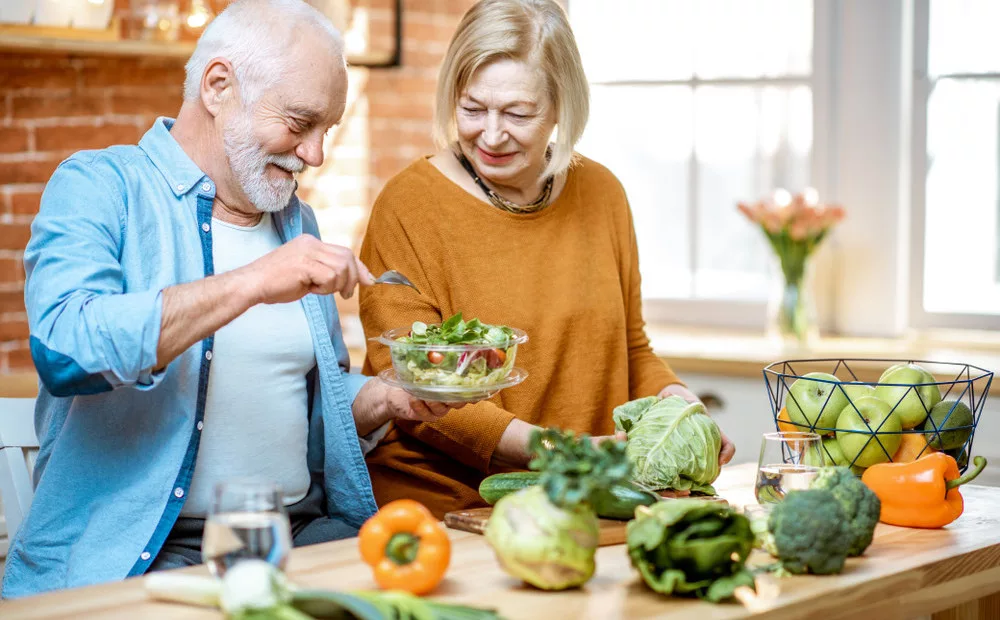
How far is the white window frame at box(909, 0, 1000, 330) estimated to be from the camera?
353 centimetres

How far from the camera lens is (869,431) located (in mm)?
1844

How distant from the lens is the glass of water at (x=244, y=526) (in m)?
1.29

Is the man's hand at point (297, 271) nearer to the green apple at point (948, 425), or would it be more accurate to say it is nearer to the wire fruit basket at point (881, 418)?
the wire fruit basket at point (881, 418)

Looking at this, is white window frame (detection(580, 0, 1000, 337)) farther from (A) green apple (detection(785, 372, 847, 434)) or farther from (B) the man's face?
(B) the man's face

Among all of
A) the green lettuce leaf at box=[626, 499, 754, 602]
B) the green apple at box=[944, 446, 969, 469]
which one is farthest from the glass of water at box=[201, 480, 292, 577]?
the green apple at box=[944, 446, 969, 469]

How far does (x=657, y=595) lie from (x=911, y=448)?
0.62m

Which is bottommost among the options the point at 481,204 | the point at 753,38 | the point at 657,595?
the point at 657,595

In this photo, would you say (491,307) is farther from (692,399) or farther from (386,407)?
(692,399)

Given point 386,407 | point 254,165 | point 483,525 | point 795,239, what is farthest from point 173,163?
point 795,239

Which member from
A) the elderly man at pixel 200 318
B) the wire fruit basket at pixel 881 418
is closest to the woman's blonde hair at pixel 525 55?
the elderly man at pixel 200 318

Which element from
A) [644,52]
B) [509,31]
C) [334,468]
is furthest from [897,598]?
[644,52]

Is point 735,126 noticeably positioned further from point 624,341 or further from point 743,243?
point 624,341

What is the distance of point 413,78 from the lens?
4008 millimetres

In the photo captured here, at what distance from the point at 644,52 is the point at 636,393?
1768 mm
